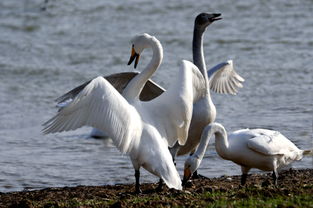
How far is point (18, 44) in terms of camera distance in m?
19.2

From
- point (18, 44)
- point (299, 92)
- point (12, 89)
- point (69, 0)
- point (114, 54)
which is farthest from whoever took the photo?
point (69, 0)

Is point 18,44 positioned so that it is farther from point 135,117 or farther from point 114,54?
point 135,117

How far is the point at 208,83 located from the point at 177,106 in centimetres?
189

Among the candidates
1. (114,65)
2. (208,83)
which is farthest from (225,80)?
(114,65)

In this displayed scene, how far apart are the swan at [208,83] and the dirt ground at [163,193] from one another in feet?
1.91

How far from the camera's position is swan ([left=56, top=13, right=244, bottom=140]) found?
28.5 ft

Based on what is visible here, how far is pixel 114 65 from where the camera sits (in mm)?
16688

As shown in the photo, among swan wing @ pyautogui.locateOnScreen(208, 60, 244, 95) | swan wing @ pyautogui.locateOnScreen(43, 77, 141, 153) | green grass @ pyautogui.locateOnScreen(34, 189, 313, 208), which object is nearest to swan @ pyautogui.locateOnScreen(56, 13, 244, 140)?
swan wing @ pyautogui.locateOnScreen(208, 60, 244, 95)

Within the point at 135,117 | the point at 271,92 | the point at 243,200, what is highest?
the point at 135,117

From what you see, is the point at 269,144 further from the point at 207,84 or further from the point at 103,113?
the point at 103,113

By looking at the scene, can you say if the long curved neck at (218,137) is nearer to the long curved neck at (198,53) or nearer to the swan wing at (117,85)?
the swan wing at (117,85)

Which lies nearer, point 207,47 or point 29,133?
point 29,133

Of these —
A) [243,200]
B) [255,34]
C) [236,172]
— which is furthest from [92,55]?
[243,200]

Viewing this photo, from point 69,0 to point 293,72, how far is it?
444 inches
